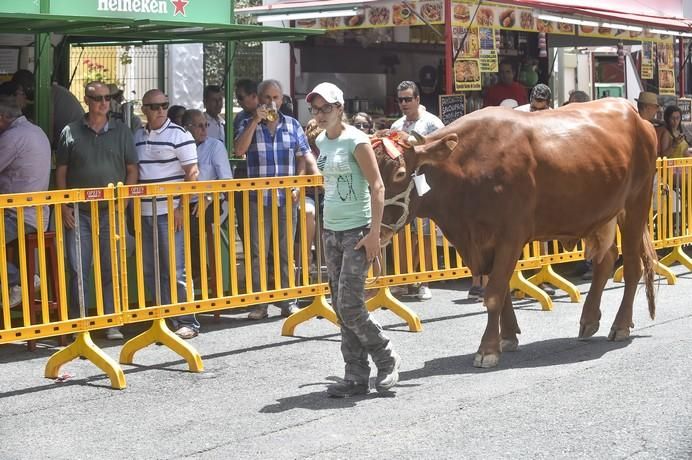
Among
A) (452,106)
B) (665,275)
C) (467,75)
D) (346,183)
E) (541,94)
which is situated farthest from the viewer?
(467,75)

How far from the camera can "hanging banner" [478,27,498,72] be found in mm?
14477

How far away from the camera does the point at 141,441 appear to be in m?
6.97

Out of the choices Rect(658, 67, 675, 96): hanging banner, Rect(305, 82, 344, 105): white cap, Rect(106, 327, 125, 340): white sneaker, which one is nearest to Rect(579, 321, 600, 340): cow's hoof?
Rect(305, 82, 344, 105): white cap

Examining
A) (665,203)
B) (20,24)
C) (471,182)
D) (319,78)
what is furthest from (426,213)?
(319,78)

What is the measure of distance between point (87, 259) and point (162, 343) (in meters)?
1.12

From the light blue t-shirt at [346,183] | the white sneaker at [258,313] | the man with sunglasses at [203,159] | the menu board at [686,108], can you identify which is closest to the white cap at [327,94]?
the light blue t-shirt at [346,183]

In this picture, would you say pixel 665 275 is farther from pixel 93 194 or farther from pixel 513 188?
pixel 93 194

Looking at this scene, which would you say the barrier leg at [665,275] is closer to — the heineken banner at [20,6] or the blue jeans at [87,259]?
the blue jeans at [87,259]

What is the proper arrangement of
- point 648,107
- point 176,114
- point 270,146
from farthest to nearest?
point 648,107 < point 176,114 < point 270,146

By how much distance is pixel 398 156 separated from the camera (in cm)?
852

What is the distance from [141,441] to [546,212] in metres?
3.84

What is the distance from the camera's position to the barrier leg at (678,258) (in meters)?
14.0

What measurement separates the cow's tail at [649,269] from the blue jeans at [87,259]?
4387mm

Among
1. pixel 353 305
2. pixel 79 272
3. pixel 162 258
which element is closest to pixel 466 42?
pixel 162 258
